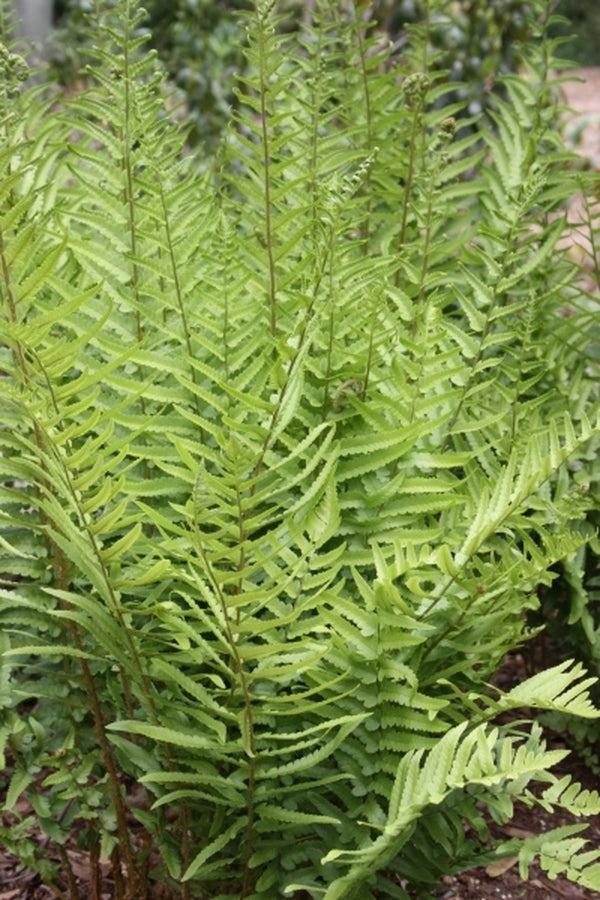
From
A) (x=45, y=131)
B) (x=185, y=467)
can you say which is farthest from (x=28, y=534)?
(x=45, y=131)

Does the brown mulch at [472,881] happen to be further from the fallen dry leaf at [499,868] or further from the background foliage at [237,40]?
the background foliage at [237,40]

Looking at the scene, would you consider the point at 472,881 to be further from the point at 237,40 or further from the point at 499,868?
the point at 237,40

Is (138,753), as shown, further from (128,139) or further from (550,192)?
(550,192)

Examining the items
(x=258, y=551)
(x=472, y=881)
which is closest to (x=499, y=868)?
(x=472, y=881)

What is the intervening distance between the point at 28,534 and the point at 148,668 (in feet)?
0.98

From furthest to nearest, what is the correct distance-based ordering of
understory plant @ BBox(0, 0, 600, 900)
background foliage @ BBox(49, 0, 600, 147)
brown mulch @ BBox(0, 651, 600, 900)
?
background foliage @ BBox(49, 0, 600, 147) < brown mulch @ BBox(0, 651, 600, 900) < understory plant @ BBox(0, 0, 600, 900)

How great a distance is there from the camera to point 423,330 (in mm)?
1624

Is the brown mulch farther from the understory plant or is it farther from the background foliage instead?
the background foliage

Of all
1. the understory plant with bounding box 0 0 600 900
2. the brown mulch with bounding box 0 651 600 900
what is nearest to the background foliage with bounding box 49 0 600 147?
the understory plant with bounding box 0 0 600 900

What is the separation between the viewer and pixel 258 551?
1.35 metres

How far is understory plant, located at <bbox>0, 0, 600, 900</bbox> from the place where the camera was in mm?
1332

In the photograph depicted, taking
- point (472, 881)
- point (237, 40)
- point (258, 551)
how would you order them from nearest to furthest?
point (258, 551) → point (472, 881) → point (237, 40)

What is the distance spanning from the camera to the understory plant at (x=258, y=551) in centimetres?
133

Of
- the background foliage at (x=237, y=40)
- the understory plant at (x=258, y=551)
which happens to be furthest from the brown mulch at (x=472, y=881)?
the background foliage at (x=237, y=40)
